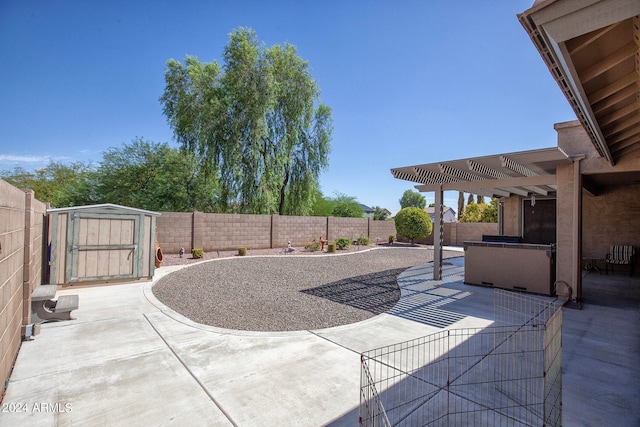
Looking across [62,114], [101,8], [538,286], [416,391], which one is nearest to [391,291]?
[538,286]

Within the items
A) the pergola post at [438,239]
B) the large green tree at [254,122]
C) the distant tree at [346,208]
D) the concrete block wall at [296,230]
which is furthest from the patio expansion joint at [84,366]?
the distant tree at [346,208]

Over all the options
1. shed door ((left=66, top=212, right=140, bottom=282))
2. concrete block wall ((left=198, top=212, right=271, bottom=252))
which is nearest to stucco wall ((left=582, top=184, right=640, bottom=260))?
concrete block wall ((left=198, top=212, right=271, bottom=252))

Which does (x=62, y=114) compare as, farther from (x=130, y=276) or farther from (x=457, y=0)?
(x=457, y=0)

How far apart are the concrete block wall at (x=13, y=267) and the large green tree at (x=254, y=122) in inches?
577

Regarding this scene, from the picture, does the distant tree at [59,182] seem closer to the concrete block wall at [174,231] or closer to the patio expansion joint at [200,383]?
the concrete block wall at [174,231]

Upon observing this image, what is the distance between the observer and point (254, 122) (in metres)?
18.5

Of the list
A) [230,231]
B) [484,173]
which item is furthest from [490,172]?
[230,231]

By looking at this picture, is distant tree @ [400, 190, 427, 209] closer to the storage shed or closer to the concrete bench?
the storage shed

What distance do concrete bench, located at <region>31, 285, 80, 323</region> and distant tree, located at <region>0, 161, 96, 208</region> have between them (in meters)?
16.7

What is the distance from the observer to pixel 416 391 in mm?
2875

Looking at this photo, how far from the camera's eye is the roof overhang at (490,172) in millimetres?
5996

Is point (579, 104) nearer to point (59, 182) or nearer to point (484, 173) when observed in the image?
point (484, 173)

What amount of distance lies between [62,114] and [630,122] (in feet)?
85.5

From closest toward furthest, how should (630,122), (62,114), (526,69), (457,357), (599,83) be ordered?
(599,83)
(457,357)
(630,122)
(526,69)
(62,114)
